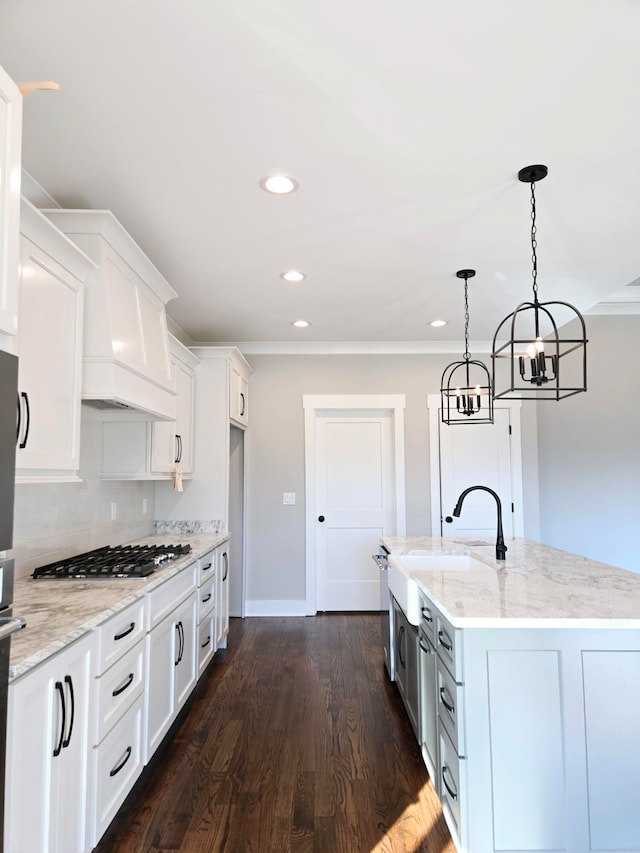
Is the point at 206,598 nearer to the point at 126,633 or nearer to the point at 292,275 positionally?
the point at 126,633

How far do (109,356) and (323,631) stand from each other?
3.32 meters

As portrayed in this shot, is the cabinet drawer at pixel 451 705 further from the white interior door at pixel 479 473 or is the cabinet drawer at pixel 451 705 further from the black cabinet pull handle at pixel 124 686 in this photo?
the white interior door at pixel 479 473

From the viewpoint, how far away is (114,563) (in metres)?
2.67

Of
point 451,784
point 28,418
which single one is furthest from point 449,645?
point 28,418

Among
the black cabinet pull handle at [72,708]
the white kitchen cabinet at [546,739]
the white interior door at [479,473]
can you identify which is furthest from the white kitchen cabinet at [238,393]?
the white kitchen cabinet at [546,739]

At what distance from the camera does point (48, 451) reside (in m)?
1.99

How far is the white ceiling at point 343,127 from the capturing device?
5.05ft

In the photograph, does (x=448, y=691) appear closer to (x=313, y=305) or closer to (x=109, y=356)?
(x=109, y=356)

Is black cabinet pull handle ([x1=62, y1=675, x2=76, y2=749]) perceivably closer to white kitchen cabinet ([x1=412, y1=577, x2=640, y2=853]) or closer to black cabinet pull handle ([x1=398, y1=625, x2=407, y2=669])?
white kitchen cabinet ([x1=412, y1=577, x2=640, y2=853])

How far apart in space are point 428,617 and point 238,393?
9.90ft

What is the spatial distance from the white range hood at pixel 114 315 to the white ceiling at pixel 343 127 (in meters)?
0.18

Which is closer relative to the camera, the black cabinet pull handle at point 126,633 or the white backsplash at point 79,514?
the black cabinet pull handle at point 126,633

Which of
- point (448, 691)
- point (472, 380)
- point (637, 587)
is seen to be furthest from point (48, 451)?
point (472, 380)

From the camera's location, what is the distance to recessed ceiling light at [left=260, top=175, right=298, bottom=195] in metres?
2.34
